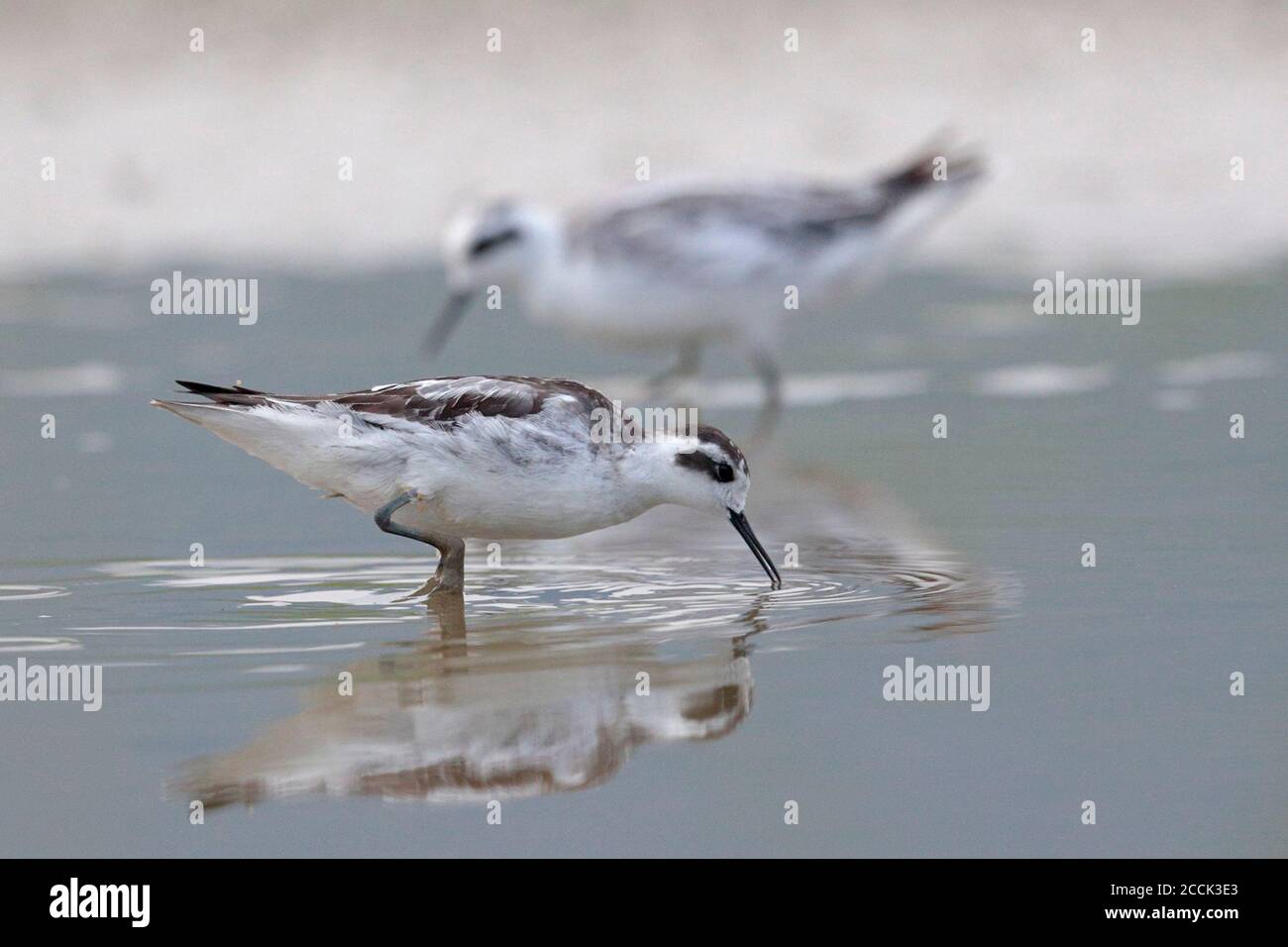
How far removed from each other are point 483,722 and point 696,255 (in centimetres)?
862

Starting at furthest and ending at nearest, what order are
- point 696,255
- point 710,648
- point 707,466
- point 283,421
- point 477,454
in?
point 696,255 → point 707,466 → point 283,421 → point 477,454 → point 710,648

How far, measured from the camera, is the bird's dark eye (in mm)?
16344

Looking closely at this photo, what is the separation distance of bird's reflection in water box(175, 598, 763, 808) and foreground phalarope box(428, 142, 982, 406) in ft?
23.6

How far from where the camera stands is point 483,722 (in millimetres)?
7426

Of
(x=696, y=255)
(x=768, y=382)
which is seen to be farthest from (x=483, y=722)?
(x=696, y=255)

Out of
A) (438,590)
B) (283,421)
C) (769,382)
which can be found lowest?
(438,590)

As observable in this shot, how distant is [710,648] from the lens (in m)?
8.38

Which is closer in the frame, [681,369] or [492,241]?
[492,241]

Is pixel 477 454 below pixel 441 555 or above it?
above

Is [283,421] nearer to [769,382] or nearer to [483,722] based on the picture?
[483,722]

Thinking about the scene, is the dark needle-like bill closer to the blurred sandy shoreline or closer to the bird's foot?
the bird's foot


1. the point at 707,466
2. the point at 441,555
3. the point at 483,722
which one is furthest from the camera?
the point at 441,555

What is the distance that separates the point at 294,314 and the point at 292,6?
25.5 feet
